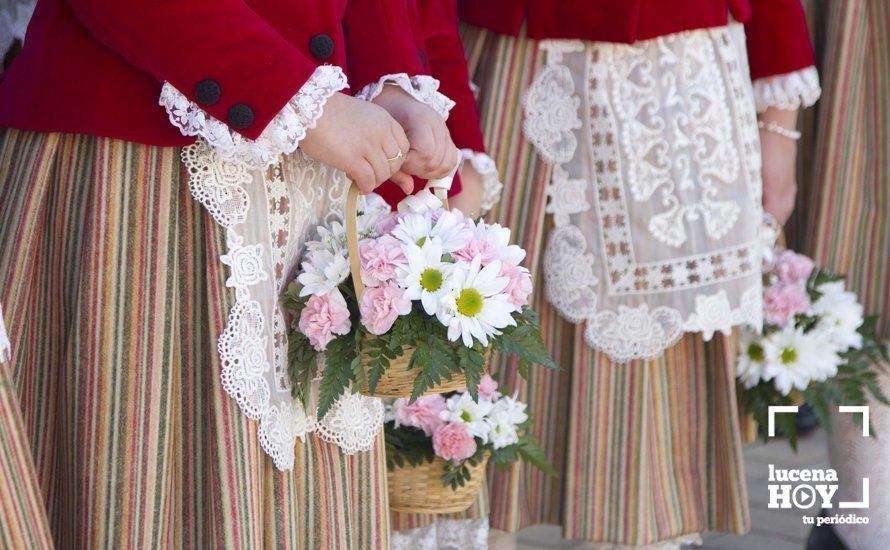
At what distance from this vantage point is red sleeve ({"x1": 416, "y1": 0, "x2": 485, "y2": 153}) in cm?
199

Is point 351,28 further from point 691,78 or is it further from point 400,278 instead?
point 691,78

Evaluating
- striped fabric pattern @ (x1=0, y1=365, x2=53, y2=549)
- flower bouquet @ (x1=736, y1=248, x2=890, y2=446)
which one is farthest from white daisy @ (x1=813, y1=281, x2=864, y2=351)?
striped fabric pattern @ (x1=0, y1=365, x2=53, y2=549)

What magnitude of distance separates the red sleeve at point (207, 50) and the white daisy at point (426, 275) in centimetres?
25

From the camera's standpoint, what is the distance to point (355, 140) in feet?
4.69

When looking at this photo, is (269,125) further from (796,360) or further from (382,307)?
(796,360)

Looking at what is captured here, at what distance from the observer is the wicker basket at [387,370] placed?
4.75 feet

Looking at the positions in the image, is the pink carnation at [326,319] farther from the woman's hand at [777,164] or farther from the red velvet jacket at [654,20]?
the woman's hand at [777,164]

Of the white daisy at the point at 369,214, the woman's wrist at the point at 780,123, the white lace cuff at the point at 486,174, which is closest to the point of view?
the white daisy at the point at 369,214

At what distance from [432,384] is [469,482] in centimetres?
81

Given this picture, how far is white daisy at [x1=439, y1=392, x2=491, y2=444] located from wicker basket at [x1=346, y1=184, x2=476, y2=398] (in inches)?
27.1

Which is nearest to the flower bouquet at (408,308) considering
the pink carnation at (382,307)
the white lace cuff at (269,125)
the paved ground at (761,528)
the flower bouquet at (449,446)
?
the pink carnation at (382,307)

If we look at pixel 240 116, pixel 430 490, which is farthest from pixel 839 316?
pixel 240 116

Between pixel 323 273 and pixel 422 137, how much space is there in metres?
0.23

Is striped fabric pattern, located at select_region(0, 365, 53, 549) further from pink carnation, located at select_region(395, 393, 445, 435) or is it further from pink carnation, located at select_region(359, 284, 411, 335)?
pink carnation, located at select_region(395, 393, 445, 435)
